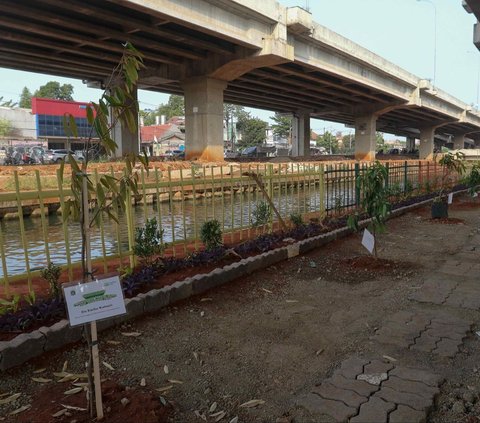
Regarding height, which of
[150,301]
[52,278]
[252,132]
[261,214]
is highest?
[252,132]

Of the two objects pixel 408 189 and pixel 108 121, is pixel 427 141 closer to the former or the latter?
pixel 408 189

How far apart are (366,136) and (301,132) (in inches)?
339

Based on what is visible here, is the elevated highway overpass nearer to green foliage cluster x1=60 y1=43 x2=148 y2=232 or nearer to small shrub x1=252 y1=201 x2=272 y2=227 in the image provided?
small shrub x1=252 y1=201 x2=272 y2=227

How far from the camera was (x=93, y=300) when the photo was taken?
2.39 meters

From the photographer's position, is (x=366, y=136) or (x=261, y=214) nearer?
(x=261, y=214)

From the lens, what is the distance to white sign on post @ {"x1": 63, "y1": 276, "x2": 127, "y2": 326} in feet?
7.61

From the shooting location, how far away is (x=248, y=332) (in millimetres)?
3982

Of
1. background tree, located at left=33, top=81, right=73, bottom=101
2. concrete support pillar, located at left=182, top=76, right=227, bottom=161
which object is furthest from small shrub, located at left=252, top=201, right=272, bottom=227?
background tree, located at left=33, top=81, right=73, bottom=101

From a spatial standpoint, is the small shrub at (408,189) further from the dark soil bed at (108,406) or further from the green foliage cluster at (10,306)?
the dark soil bed at (108,406)

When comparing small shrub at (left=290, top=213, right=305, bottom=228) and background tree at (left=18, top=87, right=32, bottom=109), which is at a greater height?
background tree at (left=18, top=87, right=32, bottom=109)

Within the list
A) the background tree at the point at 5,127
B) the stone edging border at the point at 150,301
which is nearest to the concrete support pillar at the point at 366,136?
the stone edging border at the point at 150,301

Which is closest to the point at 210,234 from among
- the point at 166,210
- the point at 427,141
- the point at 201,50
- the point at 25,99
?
the point at 166,210

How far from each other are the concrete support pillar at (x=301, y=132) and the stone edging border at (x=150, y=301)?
1754 inches

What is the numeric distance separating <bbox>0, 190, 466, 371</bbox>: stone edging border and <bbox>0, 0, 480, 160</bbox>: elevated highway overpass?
40.9 feet
